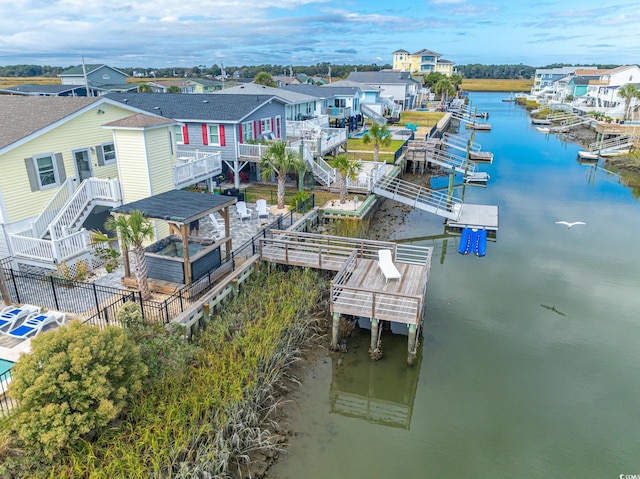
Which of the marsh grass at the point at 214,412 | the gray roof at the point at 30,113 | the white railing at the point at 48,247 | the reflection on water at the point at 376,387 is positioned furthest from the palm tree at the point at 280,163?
the reflection on water at the point at 376,387

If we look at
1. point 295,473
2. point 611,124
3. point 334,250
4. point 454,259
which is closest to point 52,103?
point 334,250

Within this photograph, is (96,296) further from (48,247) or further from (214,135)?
(214,135)

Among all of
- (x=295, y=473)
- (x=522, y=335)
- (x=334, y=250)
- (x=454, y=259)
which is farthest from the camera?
(x=454, y=259)

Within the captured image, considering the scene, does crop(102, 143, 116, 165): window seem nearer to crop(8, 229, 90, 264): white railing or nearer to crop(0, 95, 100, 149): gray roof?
crop(0, 95, 100, 149): gray roof

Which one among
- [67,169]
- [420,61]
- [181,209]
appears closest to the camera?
[181,209]

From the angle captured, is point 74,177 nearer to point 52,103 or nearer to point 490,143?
point 52,103

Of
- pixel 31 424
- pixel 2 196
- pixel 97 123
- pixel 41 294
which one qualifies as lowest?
pixel 41 294

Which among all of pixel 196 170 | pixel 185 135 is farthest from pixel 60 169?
pixel 185 135
